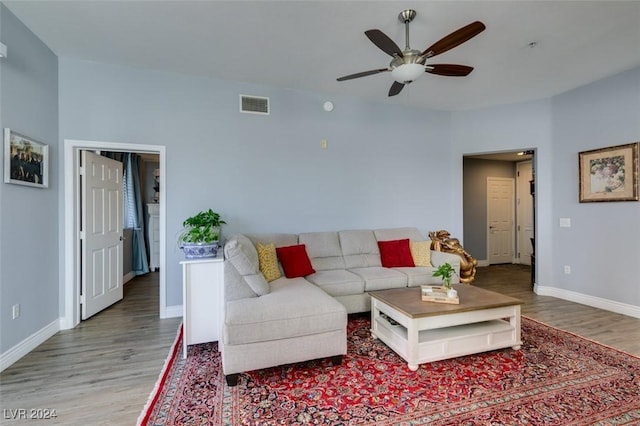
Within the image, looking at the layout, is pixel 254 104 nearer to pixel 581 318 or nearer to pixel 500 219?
pixel 581 318

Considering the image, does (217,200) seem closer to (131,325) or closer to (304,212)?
(304,212)

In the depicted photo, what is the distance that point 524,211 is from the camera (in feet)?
22.2

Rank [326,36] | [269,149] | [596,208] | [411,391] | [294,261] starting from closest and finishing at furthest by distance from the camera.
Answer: [411,391] < [326,36] < [294,261] < [596,208] < [269,149]

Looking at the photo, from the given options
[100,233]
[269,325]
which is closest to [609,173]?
[269,325]

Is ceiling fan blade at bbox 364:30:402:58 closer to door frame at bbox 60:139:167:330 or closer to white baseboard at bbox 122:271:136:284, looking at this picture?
door frame at bbox 60:139:167:330

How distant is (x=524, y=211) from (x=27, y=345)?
8.54 m

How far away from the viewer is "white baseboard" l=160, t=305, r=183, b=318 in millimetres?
3404

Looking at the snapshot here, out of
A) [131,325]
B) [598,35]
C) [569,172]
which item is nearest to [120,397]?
[131,325]

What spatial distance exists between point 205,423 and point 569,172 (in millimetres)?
5106

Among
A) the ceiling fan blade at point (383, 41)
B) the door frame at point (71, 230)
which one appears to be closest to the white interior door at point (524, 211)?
the ceiling fan blade at point (383, 41)

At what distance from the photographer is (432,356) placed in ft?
7.52

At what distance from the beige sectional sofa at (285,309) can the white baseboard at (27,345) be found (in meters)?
1.66

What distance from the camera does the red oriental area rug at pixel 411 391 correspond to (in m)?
1.74

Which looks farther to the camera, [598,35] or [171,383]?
[598,35]
